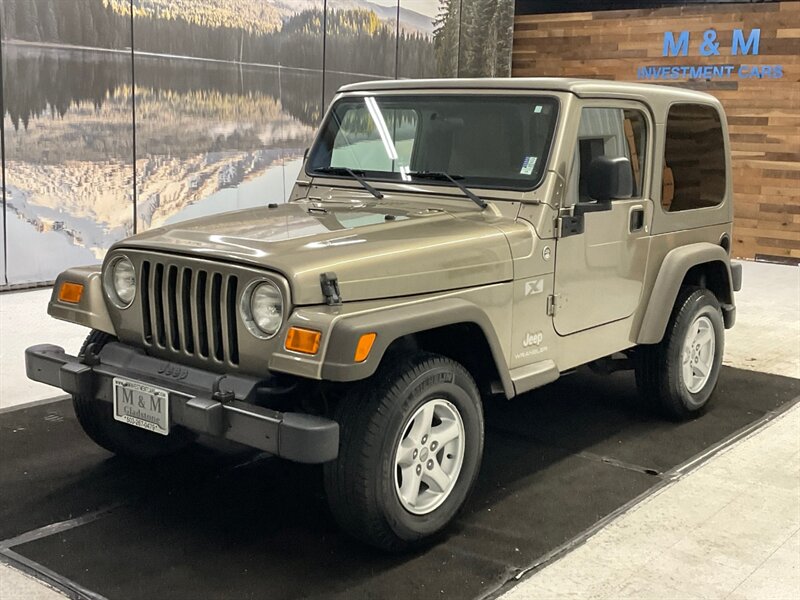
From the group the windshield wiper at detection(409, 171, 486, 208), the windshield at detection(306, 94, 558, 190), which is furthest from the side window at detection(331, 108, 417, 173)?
the windshield wiper at detection(409, 171, 486, 208)

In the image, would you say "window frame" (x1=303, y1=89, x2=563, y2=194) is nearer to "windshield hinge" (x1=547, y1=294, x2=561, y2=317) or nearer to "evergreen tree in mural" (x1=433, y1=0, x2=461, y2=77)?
"windshield hinge" (x1=547, y1=294, x2=561, y2=317)

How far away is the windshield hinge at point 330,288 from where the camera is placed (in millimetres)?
3080

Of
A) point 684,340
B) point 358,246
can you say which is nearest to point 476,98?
point 358,246

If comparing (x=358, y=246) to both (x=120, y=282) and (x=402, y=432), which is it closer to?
(x=402, y=432)

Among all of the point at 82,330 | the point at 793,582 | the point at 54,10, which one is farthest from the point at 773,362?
the point at 54,10

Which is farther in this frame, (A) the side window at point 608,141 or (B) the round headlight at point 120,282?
(A) the side window at point 608,141

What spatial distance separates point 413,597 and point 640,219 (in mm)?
2351

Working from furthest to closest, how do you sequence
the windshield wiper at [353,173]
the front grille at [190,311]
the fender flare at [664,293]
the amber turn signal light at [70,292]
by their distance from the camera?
the fender flare at [664,293]
the windshield wiper at [353,173]
the amber turn signal light at [70,292]
the front grille at [190,311]

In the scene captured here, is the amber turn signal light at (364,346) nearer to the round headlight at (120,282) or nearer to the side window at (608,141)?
the round headlight at (120,282)

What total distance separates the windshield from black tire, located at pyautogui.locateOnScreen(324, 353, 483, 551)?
115 centimetres

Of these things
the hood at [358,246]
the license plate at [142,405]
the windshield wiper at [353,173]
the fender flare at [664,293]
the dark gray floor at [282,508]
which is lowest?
the dark gray floor at [282,508]

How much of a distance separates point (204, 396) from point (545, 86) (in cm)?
211

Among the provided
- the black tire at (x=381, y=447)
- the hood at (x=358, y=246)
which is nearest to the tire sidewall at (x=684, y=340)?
the hood at (x=358, y=246)

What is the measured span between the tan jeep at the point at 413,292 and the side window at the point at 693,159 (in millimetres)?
17
